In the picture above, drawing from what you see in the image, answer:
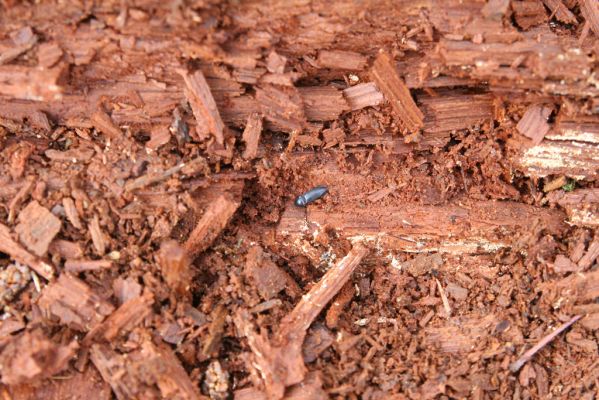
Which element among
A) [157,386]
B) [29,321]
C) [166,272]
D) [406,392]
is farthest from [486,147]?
[29,321]

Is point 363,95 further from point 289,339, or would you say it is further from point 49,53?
point 49,53

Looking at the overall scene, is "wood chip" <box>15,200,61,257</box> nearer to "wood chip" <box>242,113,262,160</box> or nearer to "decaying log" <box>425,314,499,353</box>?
"wood chip" <box>242,113,262,160</box>

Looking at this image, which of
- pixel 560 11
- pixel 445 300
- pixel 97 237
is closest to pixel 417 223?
pixel 445 300

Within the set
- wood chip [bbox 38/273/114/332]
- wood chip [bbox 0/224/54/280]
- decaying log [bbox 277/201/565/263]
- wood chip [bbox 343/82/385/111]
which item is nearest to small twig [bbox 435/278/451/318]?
decaying log [bbox 277/201/565/263]

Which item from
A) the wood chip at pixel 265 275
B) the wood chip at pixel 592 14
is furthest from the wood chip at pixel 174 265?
the wood chip at pixel 592 14

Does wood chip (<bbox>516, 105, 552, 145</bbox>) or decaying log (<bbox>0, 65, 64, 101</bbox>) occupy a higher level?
decaying log (<bbox>0, 65, 64, 101</bbox>)

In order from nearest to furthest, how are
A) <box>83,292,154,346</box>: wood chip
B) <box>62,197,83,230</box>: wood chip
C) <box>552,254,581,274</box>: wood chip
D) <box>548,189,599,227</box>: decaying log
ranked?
1. <box>83,292,154,346</box>: wood chip
2. <box>62,197,83,230</box>: wood chip
3. <box>552,254,581,274</box>: wood chip
4. <box>548,189,599,227</box>: decaying log

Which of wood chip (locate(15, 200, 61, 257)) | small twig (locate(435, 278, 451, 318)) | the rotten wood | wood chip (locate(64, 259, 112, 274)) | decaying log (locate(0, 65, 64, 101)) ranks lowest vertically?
small twig (locate(435, 278, 451, 318))
